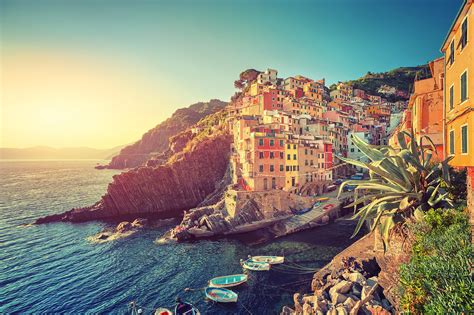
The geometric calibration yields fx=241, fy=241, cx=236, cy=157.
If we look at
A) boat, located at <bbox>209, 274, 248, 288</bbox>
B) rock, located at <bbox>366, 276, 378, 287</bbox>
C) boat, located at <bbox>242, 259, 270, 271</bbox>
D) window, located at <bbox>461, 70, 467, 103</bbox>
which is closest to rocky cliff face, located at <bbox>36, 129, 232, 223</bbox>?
boat, located at <bbox>242, 259, 270, 271</bbox>

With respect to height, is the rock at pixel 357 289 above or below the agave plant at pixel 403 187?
below

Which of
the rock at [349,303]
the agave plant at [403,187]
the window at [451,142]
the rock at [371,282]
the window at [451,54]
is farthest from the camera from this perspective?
the rock at [371,282]

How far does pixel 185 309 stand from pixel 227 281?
5.70 meters

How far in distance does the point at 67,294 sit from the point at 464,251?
34.0 m

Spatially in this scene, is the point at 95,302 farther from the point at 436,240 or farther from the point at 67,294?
the point at 436,240

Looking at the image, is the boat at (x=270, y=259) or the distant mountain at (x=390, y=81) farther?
the distant mountain at (x=390, y=81)

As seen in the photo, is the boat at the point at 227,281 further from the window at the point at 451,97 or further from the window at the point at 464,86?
the window at the point at 464,86

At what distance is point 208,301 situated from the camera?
78.6 ft

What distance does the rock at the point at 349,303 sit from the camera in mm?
15652

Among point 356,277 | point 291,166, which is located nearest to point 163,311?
point 356,277

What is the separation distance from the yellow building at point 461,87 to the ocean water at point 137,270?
18698mm

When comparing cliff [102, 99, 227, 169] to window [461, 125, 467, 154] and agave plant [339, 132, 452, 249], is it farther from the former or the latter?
window [461, 125, 467, 154]

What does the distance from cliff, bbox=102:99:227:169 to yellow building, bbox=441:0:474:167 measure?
146m

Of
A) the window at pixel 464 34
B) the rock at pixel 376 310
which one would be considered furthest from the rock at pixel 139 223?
the window at pixel 464 34
